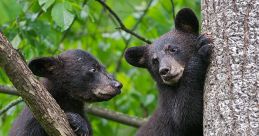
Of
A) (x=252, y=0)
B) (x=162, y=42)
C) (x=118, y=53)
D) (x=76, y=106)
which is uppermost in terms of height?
(x=252, y=0)

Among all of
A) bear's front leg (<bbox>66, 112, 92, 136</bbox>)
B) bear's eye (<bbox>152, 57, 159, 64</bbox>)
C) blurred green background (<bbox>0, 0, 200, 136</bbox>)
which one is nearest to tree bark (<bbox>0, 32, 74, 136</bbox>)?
bear's front leg (<bbox>66, 112, 92, 136</bbox>)

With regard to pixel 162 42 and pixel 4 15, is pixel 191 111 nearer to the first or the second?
pixel 162 42

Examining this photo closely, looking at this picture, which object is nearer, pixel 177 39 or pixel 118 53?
pixel 177 39

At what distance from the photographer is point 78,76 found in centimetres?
759

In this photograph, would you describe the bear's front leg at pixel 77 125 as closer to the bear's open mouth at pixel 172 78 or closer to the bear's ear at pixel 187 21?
the bear's open mouth at pixel 172 78

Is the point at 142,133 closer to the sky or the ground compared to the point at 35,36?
closer to the ground

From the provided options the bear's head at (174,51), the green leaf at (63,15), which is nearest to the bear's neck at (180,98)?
the bear's head at (174,51)

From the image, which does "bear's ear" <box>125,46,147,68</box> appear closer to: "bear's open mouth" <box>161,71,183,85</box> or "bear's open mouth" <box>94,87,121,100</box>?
"bear's open mouth" <box>94,87,121,100</box>

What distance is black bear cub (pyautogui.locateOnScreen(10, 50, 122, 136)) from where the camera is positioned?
24.0ft

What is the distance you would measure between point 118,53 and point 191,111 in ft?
17.7

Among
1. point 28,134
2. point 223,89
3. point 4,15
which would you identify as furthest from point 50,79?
point 223,89

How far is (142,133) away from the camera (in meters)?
7.68

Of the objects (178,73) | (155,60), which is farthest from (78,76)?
(178,73)

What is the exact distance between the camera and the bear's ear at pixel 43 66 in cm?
719
